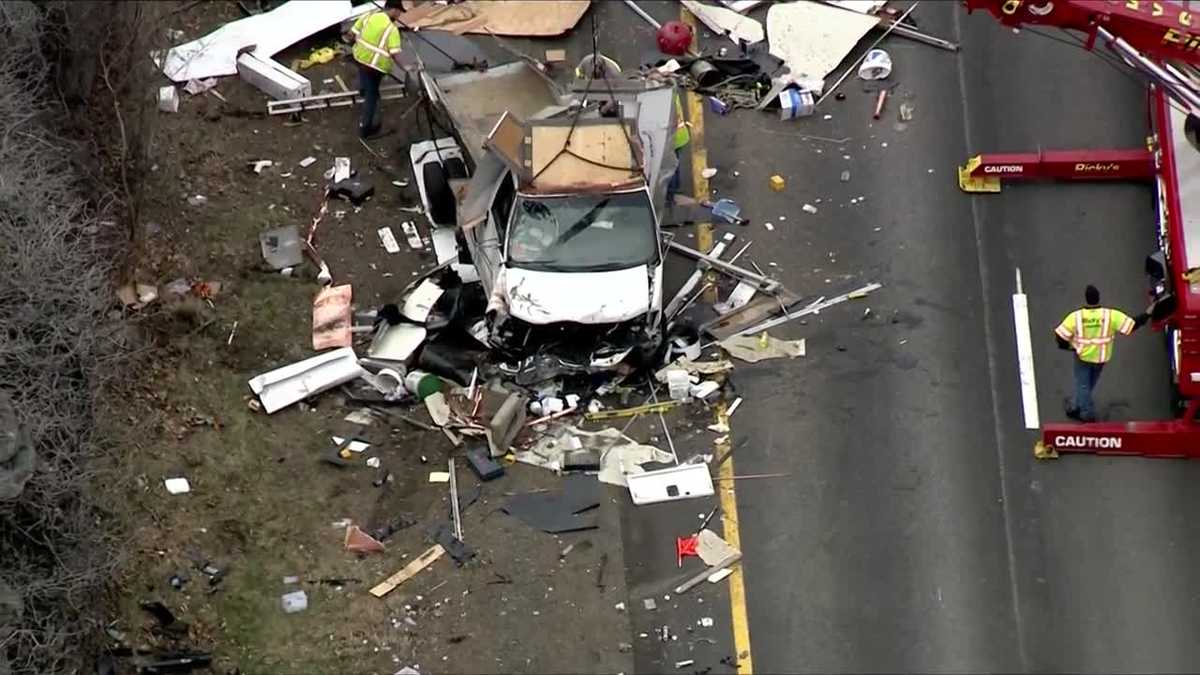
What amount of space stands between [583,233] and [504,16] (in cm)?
505

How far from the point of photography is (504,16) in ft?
75.9

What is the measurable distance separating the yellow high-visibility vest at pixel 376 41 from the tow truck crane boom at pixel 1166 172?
627 cm

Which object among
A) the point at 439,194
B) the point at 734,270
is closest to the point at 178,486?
the point at 439,194

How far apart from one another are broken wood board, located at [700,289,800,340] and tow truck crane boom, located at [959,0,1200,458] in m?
2.98

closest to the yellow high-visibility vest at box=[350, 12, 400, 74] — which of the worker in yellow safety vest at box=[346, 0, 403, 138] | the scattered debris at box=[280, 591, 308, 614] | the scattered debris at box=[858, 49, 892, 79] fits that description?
the worker in yellow safety vest at box=[346, 0, 403, 138]

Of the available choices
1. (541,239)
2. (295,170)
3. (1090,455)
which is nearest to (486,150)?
(541,239)

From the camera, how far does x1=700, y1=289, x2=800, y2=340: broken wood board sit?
19.6 metres

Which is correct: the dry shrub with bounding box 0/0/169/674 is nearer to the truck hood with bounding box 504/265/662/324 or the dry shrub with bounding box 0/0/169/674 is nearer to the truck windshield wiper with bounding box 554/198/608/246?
the truck hood with bounding box 504/265/662/324

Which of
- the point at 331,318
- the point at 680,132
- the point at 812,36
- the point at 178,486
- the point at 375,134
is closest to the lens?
the point at 178,486

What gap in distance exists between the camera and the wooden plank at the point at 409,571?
1722cm

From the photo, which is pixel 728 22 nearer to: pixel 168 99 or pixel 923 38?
pixel 923 38

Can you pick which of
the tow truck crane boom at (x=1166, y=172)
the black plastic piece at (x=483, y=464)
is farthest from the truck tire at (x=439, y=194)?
the tow truck crane boom at (x=1166, y=172)

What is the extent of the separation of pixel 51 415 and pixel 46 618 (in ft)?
5.59

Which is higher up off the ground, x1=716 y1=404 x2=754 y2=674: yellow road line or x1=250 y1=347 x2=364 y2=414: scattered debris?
x1=250 y1=347 x2=364 y2=414: scattered debris
